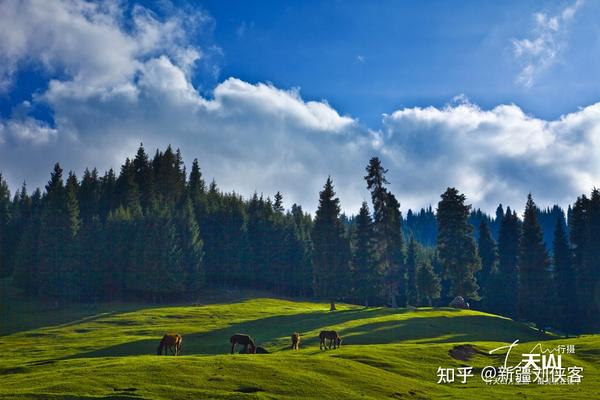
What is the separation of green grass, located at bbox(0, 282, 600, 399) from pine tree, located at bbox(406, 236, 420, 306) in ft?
182

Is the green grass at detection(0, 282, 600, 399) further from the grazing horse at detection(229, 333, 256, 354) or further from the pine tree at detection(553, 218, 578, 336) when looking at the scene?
the pine tree at detection(553, 218, 578, 336)

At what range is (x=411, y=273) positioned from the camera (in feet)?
451

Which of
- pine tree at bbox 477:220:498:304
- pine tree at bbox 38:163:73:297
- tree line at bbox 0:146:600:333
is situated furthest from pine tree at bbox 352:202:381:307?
pine tree at bbox 38:163:73:297

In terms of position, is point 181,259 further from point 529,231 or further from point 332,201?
point 529,231

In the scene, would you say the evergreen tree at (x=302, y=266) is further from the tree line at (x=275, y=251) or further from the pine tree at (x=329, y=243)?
the pine tree at (x=329, y=243)

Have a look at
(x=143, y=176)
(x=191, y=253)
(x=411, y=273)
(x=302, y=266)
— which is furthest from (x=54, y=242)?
(x=411, y=273)

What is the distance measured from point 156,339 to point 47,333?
1584 centimetres

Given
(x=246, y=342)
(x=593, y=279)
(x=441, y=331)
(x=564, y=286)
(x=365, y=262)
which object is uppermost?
(x=365, y=262)

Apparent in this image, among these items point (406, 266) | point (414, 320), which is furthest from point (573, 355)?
point (406, 266)

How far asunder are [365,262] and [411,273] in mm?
43731

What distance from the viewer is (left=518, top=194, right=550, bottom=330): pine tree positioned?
84.4 m

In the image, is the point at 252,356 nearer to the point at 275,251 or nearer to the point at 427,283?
the point at 427,283

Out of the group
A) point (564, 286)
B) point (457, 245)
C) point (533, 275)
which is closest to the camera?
point (457, 245)

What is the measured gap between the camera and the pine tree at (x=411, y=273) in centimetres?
13238
